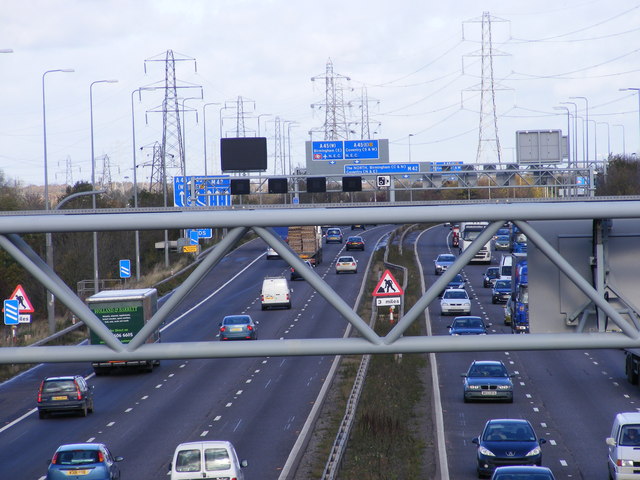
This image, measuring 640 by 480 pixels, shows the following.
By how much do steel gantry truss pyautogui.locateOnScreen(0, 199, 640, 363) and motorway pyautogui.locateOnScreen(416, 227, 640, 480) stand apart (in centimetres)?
1469

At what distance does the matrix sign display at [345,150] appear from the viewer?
214 feet

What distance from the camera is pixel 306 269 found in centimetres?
960

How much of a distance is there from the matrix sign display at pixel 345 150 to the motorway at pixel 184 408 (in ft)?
39.0

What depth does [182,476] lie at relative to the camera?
21453 millimetres

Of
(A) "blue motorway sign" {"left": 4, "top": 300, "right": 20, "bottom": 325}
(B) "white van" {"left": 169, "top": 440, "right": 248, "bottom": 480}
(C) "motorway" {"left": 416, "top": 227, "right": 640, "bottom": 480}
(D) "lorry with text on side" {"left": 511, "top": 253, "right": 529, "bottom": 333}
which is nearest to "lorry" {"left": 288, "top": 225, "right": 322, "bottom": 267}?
(C) "motorway" {"left": 416, "top": 227, "right": 640, "bottom": 480}

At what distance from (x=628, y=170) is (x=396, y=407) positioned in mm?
65195

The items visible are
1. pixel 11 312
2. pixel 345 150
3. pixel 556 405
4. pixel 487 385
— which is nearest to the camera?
pixel 556 405

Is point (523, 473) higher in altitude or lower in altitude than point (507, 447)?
higher

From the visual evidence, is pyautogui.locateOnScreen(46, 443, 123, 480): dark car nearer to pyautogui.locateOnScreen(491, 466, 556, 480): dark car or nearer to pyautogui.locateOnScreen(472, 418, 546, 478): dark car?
pyautogui.locateOnScreen(472, 418, 546, 478): dark car

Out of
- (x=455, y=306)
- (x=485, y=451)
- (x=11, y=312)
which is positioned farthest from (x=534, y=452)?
(x=455, y=306)

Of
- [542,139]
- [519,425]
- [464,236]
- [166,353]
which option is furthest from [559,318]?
[464,236]

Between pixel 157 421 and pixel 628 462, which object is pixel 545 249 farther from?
pixel 157 421

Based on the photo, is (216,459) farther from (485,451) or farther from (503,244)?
(503,244)

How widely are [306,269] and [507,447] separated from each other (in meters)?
15.2
